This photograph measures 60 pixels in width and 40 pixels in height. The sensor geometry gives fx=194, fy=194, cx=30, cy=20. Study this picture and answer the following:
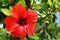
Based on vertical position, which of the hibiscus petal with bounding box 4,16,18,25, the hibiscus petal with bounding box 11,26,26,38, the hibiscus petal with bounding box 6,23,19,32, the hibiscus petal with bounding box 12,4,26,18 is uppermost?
the hibiscus petal with bounding box 12,4,26,18

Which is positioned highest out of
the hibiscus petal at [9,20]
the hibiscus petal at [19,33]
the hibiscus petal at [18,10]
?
the hibiscus petal at [18,10]

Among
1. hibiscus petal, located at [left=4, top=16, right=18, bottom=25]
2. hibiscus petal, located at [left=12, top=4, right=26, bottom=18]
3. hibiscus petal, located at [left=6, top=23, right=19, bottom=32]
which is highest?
hibiscus petal, located at [left=12, top=4, right=26, bottom=18]

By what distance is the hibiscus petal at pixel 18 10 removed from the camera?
51 cm

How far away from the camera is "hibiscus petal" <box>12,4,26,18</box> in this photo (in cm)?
51

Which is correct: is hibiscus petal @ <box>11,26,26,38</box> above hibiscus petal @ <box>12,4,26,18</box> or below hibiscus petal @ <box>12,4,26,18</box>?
below

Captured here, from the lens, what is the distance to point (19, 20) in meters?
0.54

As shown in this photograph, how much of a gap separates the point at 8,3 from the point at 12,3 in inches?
0.7

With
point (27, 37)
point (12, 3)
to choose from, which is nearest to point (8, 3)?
point (12, 3)

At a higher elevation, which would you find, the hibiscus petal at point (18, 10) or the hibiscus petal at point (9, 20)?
the hibiscus petal at point (18, 10)

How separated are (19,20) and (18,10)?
4 cm

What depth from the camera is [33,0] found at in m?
0.63

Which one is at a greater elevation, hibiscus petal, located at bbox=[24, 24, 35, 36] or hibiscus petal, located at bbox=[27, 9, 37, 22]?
hibiscus petal, located at bbox=[27, 9, 37, 22]

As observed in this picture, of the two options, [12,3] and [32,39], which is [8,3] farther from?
[32,39]

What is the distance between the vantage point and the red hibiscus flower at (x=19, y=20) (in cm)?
51
